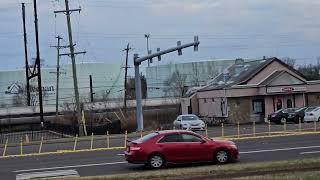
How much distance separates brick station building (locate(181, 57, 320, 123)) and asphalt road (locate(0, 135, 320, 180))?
30954 mm

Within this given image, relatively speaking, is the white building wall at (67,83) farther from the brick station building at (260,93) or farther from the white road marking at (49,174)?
the white road marking at (49,174)

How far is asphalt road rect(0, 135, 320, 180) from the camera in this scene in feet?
68.2

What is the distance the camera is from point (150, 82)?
445ft

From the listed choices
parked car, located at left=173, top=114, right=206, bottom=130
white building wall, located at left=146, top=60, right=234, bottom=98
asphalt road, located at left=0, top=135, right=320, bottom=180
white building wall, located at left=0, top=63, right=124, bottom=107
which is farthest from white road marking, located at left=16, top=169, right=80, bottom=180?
white building wall, located at left=146, top=60, right=234, bottom=98

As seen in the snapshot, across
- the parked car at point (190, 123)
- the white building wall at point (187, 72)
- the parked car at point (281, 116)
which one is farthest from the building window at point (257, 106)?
the white building wall at point (187, 72)

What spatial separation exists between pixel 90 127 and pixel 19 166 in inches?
1147

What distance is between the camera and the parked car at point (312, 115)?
49.6 metres

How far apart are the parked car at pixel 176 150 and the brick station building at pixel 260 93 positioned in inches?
1545

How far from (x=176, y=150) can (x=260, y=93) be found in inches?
1626

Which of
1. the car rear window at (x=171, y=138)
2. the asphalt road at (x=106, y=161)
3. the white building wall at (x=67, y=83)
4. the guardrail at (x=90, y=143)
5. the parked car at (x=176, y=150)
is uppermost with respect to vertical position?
the white building wall at (x=67, y=83)

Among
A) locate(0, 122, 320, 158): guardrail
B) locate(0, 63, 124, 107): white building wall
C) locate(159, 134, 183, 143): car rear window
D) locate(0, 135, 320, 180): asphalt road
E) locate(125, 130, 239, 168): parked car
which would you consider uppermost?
locate(0, 63, 124, 107): white building wall

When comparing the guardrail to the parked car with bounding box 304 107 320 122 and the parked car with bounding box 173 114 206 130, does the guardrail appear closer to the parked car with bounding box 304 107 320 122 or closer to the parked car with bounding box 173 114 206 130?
the parked car with bounding box 173 114 206 130

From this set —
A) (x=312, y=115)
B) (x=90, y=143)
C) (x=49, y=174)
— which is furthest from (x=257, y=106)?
(x=49, y=174)

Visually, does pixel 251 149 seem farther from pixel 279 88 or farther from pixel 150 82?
pixel 150 82
